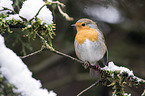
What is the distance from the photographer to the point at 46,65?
3932 millimetres

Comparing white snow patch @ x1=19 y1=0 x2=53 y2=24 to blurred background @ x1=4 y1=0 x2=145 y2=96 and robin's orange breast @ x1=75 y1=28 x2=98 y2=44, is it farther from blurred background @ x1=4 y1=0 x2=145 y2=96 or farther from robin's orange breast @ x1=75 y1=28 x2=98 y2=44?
blurred background @ x1=4 y1=0 x2=145 y2=96

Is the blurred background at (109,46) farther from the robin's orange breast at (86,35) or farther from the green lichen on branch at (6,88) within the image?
the green lichen on branch at (6,88)

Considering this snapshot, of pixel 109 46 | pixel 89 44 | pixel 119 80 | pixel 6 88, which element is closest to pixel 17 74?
pixel 6 88

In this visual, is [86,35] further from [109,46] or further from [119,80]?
[109,46]

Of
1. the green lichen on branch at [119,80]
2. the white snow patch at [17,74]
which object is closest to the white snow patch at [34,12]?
the white snow patch at [17,74]

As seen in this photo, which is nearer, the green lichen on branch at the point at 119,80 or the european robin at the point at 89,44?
the green lichen on branch at the point at 119,80

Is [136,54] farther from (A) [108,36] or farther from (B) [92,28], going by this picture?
(B) [92,28]

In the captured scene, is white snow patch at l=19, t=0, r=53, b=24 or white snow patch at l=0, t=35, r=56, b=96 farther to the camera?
white snow patch at l=19, t=0, r=53, b=24

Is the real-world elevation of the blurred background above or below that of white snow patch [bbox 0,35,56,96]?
below

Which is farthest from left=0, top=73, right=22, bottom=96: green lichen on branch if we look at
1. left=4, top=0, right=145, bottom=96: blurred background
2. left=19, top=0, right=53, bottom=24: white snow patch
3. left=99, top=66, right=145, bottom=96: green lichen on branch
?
left=4, top=0, right=145, bottom=96: blurred background

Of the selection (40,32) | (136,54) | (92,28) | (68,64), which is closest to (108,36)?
(136,54)

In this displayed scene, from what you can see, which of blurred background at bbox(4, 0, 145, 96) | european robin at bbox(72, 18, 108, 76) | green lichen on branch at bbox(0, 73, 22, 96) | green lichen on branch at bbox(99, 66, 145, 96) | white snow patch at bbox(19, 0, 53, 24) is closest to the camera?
green lichen on branch at bbox(0, 73, 22, 96)

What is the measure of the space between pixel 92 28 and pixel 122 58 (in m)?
1.46

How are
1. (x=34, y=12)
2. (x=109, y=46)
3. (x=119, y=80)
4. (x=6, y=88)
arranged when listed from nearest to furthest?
(x=6, y=88), (x=34, y=12), (x=119, y=80), (x=109, y=46)
